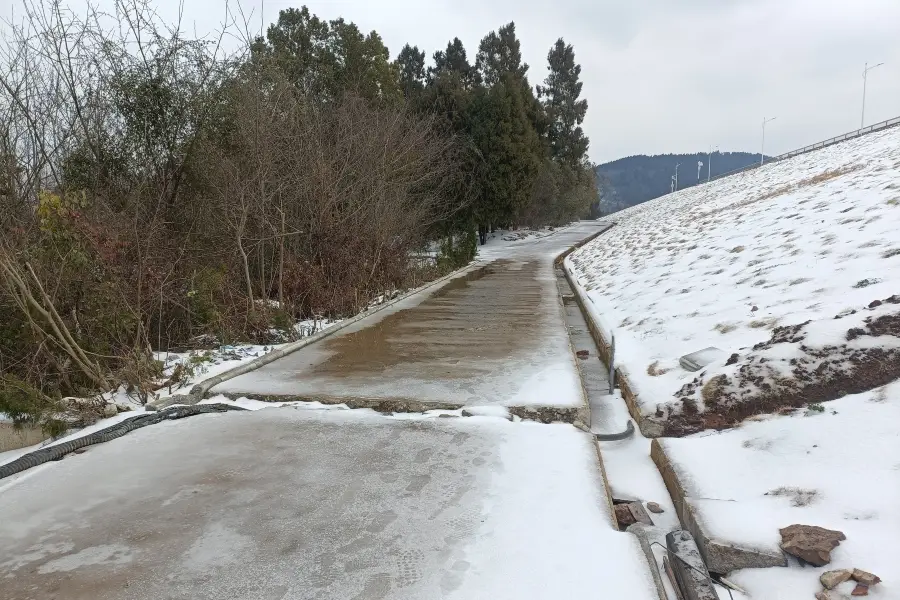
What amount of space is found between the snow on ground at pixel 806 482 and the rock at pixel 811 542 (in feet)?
0.09

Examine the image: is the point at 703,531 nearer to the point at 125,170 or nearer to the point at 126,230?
the point at 126,230

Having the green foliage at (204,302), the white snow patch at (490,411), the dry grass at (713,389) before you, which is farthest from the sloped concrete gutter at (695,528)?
the green foliage at (204,302)

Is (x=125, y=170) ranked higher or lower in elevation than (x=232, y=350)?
higher

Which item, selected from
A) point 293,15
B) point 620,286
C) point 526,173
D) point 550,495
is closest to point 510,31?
point 526,173

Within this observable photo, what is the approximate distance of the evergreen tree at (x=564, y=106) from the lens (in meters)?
33.9

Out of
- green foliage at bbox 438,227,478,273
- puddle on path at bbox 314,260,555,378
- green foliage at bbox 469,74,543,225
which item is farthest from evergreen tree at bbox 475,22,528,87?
puddle on path at bbox 314,260,555,378

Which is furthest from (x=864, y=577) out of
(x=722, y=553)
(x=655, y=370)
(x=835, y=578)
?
(x=655, y=370)

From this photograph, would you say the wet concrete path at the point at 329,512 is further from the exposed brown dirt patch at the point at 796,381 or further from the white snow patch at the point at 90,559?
the exposed brown dirt patch at the point at 796,381

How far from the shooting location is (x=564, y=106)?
35.6 m

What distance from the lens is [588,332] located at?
24.7 ft

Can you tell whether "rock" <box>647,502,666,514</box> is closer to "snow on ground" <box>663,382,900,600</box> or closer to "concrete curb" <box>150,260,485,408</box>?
"snow on ground" <box>663,382,900,600</box>

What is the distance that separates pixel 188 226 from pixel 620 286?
6628 millimetres

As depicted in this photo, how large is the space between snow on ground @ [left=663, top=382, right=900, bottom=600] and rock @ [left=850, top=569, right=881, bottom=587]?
1.0 inches

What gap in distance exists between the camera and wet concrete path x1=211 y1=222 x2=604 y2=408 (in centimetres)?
410
